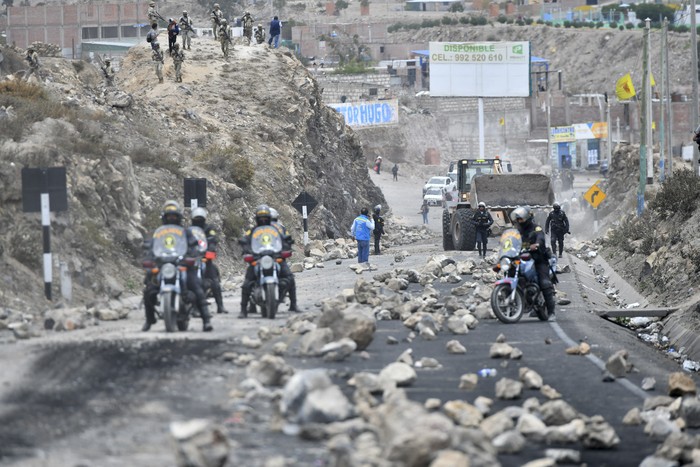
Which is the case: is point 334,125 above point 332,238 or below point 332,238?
above

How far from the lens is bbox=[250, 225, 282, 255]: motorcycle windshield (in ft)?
65.2

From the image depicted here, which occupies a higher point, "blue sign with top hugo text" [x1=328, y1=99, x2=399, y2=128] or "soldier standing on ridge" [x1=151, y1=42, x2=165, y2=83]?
"soldier standing on ridge" [x1=151, y1=42, x2=165, y2=83]

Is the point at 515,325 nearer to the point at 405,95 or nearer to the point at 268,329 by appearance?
the point at 268,329

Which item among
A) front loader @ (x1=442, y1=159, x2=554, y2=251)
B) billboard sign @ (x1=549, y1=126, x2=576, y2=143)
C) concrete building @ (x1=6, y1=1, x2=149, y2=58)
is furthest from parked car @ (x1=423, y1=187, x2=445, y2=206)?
front loader @ (x1=442, y1=159, x2=554, y2=251)

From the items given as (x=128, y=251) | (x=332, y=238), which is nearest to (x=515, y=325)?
(x=128, y=251)

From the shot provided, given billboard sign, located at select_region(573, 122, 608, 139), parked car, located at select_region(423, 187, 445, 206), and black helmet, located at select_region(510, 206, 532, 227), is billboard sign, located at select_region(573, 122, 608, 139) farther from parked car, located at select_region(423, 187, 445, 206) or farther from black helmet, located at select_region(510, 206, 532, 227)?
black helmet, located at select_region(510, 206, 532, 227)

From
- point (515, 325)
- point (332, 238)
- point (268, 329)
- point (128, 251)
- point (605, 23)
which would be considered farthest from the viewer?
point (605, 23)

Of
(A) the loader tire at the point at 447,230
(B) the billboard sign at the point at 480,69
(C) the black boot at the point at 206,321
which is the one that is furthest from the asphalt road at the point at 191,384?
(B) the billboard sign at the point at 480,69

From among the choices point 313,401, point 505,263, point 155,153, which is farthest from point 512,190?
point 313,401

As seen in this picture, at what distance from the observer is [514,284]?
21.0m

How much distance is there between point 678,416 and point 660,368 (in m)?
5.17

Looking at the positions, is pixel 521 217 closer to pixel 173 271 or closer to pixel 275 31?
pixel 173 271

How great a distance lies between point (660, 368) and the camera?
1873cm

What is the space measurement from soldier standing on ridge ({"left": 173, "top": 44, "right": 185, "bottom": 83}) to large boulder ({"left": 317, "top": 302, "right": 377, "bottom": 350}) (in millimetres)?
32483
